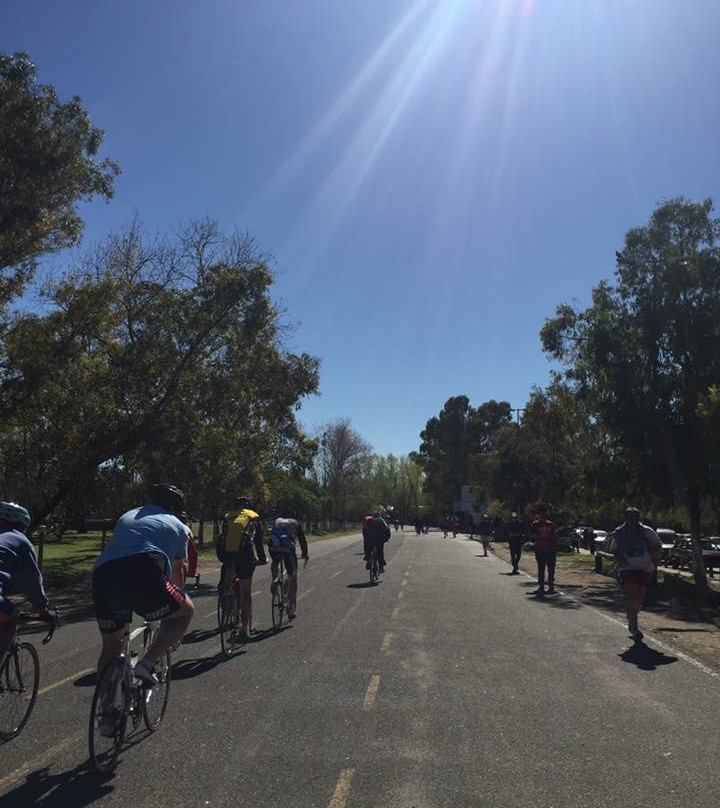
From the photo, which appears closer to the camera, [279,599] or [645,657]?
[645,657]

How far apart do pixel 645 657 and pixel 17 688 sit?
24.6ft

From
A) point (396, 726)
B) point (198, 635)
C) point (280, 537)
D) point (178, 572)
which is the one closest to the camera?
point (178, 572)

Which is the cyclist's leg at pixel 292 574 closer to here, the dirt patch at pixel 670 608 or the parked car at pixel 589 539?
the dirt patch at pixel 670 608

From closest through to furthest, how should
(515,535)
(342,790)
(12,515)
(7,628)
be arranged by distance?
(342,790) → (7,628) → (12,515) → (515,535)

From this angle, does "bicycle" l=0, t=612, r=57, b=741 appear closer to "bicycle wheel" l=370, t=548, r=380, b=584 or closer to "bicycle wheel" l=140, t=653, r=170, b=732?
"bicycle wheel" l=140, t=653, r=170, b=732

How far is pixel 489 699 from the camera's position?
7289mm

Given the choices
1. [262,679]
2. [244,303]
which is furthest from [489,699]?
[244,303]

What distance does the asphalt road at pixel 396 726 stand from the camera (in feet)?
15.9

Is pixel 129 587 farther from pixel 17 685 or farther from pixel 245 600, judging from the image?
pixel 245 600

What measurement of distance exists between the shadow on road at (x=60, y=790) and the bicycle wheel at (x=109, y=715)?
13 centimetres

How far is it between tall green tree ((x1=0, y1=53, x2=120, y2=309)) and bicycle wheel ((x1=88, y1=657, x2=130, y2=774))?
13658mm

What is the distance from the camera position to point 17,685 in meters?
5.97

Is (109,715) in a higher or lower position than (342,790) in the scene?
higher

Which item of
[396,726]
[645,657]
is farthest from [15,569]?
[645,657]
